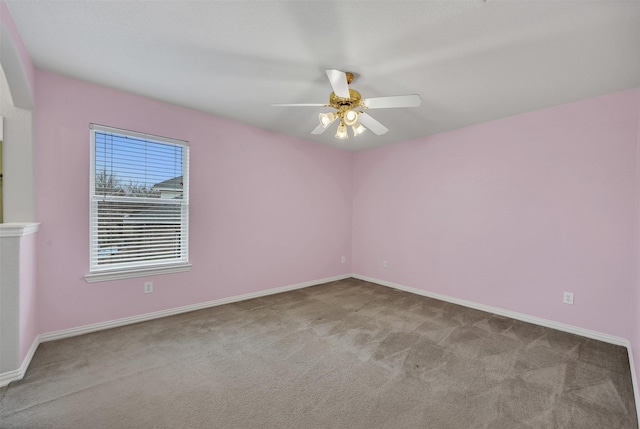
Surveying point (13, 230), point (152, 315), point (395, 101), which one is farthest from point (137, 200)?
point (395, 101)

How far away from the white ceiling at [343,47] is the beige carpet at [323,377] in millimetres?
2370

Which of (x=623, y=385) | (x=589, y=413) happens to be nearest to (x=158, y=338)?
(x=589, y=413)

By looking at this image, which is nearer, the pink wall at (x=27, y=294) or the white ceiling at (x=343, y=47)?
the white ceiling at (x=343, y=47)

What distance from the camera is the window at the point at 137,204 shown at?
2695 mm

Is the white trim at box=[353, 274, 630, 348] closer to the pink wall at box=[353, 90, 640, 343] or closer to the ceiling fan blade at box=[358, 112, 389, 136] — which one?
the pink wall at box=[353, 90, 640, 343]

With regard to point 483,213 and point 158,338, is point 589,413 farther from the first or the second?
point 158,338

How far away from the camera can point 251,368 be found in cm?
212

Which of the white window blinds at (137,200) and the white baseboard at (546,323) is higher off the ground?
the white window blinds at (137,200)

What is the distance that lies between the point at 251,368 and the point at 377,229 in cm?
317

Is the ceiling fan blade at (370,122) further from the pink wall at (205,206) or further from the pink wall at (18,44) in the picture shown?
the pink wall at (18,44)

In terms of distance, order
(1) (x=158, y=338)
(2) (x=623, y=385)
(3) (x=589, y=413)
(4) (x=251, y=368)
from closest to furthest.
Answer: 1. (3) (x=589, y=413)
2. (2) (x=623, y=385)
3. (4) (x=251, y=368)
4. (1) (x=158, y=338)

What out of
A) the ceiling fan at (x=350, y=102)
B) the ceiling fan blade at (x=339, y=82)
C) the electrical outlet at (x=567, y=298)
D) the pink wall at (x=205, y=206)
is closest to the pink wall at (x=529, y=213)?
the electrical outlet at (x=567, y=298)

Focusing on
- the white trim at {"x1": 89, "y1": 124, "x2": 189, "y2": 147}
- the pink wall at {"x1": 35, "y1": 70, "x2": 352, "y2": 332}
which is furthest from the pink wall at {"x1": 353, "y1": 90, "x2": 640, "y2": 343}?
the white trim at {"x1": 89, "y1": 124, "x2": 189, "y2": 147}

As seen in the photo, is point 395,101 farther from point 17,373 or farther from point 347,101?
point 17,373
